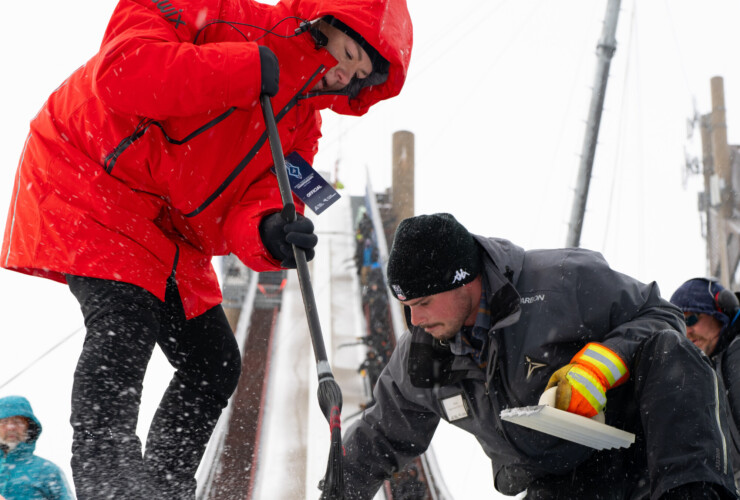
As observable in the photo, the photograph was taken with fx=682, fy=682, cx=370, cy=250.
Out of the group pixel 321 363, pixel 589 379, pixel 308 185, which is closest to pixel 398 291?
pixel 321 363

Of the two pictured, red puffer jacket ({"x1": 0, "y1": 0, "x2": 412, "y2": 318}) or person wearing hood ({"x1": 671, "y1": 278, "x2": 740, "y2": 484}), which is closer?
red puffer jacket ({"x1": 0, "y1": 0, "x2": 412, "y2": 318})

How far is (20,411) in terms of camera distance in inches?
99.9

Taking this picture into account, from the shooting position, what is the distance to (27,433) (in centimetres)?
253

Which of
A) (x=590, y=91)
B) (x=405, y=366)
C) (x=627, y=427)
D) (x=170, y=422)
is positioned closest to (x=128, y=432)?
(x=170, y=422)

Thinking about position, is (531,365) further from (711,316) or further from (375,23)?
(711,316)

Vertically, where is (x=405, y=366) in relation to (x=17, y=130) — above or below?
below

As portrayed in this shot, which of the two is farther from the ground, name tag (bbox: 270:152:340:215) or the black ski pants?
name tag (bbox: 270:152:340:215)

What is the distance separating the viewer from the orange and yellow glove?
1545mm

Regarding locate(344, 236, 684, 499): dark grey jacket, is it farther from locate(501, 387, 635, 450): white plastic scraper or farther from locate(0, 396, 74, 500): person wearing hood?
locate(0, 396, 74, 500): person wearing hood

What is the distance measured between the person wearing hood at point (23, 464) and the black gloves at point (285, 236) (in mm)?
1250

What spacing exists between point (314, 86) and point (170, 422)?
1.02 metres

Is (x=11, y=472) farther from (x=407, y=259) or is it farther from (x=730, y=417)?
(x=730, y=417)

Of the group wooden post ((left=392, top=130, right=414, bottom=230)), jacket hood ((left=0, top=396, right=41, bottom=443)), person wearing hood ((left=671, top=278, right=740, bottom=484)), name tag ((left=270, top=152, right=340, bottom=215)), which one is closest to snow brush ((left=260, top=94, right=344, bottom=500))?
name tag ((left=270, top=152, right=340, bottom=215))

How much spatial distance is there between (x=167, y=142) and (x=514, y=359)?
1.07m
